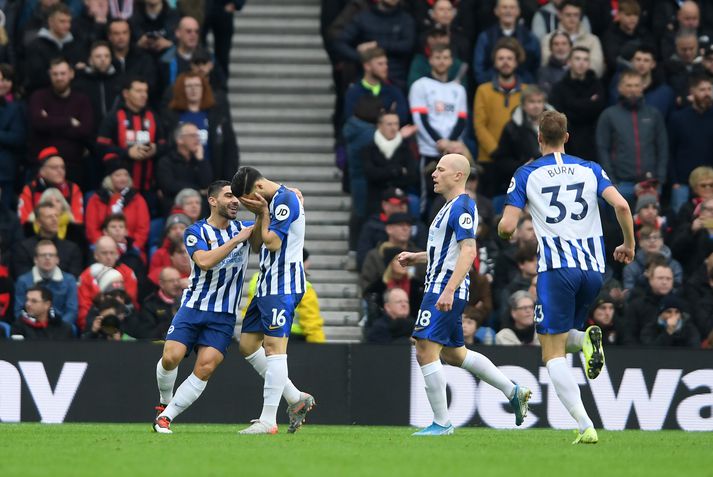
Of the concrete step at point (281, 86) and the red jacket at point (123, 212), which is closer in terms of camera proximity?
the red jacket at point (123, 212)

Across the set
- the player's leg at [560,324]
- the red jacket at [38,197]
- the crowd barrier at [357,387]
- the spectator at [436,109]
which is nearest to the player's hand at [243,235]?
the player's leg at [560,324]

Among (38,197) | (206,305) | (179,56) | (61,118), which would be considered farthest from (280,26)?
(206,305)

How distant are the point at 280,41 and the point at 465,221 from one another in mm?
9725

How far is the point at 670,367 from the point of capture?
1468cm

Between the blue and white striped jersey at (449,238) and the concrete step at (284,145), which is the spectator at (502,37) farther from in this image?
the blue and white striped jersey at (449,238)

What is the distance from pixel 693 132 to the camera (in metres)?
18.3

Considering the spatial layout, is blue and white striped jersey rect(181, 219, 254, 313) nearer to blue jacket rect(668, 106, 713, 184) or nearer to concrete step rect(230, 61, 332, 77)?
blue jacket rect(668, 106, 713, 184)

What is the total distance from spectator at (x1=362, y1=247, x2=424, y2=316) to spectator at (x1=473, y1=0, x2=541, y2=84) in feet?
11.4

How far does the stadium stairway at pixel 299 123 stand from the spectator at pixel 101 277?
2403mm

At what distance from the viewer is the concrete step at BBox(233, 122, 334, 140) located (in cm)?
1950

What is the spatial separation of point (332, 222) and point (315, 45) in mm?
3072

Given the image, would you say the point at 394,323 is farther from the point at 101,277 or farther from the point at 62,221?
the point at 62,221

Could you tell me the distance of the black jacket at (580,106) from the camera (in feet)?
59.9

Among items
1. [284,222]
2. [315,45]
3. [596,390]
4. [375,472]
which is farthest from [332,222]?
[375,472]
